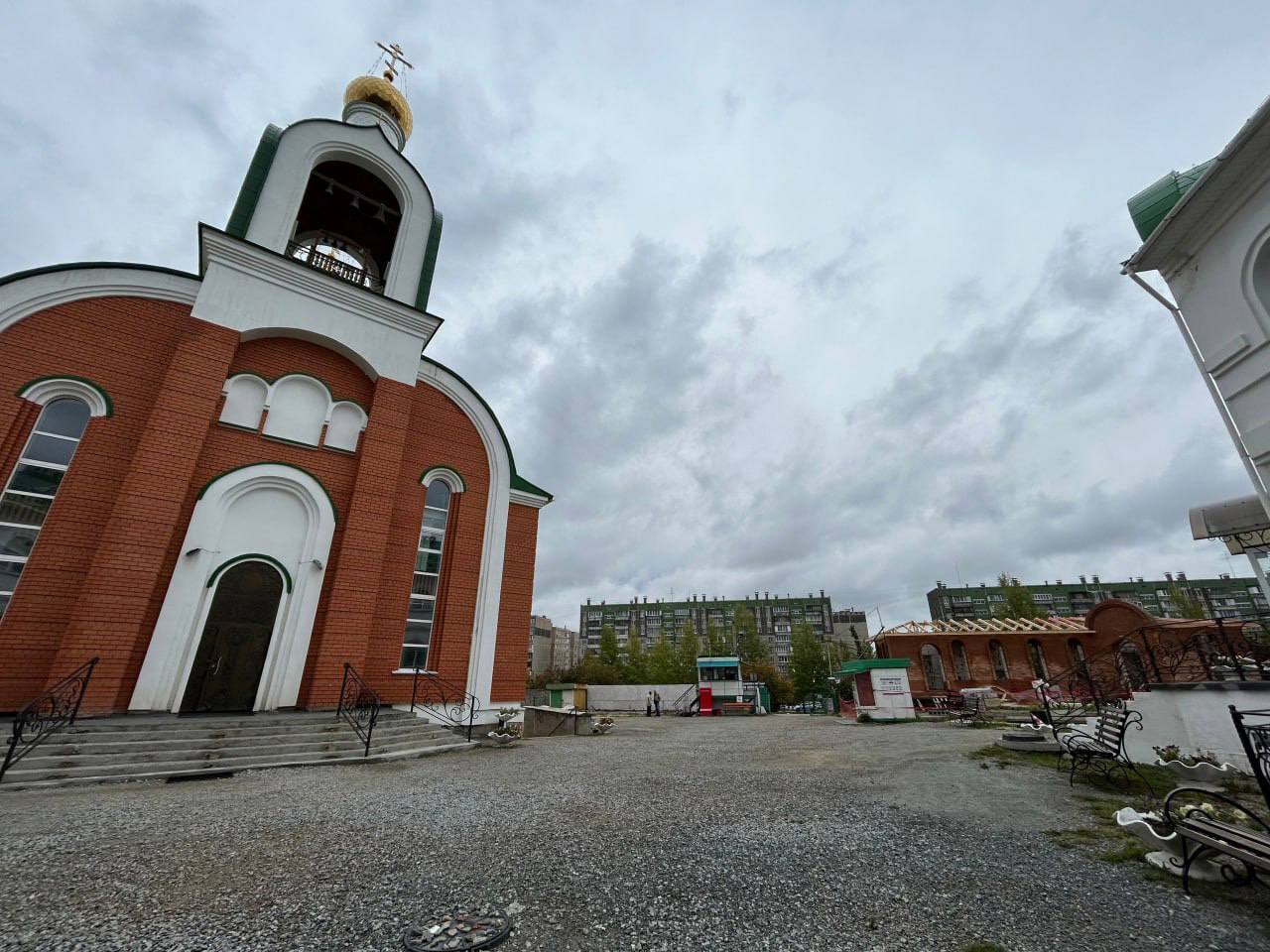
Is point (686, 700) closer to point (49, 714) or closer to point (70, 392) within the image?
point (49, 714)

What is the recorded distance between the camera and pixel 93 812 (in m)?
5.38

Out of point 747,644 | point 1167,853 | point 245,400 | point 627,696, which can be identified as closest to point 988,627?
point 627,696

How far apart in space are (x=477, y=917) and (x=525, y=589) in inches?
497

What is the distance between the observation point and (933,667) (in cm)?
3016

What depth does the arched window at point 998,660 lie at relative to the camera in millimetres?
29125

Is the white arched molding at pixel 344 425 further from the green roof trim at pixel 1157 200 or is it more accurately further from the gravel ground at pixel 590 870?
the green roof trim at pixel 1157 200

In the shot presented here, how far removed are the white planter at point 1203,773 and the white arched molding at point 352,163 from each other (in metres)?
18.9

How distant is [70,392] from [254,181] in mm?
7205

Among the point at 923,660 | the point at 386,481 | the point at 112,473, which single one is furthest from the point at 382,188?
the point at 923,660

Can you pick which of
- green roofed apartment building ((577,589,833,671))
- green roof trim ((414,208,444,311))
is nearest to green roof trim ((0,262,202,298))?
green roof trim ((414,208,444,311))

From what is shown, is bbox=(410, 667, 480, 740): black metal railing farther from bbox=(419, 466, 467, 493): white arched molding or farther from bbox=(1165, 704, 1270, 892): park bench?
bbox=(1165, 704, 1270, 892): park bench

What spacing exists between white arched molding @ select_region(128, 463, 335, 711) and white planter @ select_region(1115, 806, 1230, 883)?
13548mm

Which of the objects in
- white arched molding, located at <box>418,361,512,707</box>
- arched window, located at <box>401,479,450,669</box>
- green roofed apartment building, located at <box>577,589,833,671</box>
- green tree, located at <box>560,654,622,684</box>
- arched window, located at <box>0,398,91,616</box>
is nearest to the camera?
arched window, located at <box>0,398,91,616</box>

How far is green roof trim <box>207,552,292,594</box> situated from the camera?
10989mm
